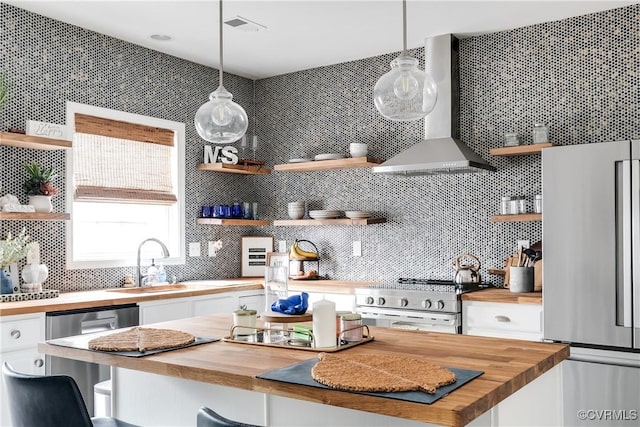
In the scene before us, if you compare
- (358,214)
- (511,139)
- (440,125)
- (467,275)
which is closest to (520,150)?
(511,139)

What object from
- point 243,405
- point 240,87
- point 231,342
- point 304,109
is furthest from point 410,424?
point 240,87

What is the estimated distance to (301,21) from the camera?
13.4 feet

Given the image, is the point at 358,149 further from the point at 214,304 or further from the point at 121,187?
the point at 121,187

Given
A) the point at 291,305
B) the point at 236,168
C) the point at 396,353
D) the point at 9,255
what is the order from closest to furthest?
1. the point at 396,353
2. the point at 291,305
3. the point at 9,255
4. the point at 236,168

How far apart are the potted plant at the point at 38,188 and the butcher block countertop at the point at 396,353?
5.67ft

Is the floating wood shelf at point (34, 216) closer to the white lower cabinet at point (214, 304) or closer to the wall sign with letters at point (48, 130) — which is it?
the wall sign with letters at point (48, 130)

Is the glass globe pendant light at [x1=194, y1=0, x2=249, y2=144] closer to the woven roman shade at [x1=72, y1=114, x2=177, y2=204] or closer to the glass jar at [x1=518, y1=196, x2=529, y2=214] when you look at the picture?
the woven roman shade at [x1=72, y1=114, x2=177, y2=204]

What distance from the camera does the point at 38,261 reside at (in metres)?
3.81

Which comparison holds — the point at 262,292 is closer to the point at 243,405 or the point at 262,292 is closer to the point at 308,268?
the point at 308,268

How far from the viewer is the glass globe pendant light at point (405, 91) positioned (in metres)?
2.26

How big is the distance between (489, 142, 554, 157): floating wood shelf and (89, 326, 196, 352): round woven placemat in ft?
8.65

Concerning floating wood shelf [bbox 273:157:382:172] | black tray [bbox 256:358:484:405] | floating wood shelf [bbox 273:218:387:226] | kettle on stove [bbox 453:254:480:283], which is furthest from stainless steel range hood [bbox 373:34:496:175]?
black tray [bbox 256:358:484:405]

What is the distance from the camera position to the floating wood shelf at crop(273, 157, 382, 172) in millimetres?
4746

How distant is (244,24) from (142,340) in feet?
8.50
